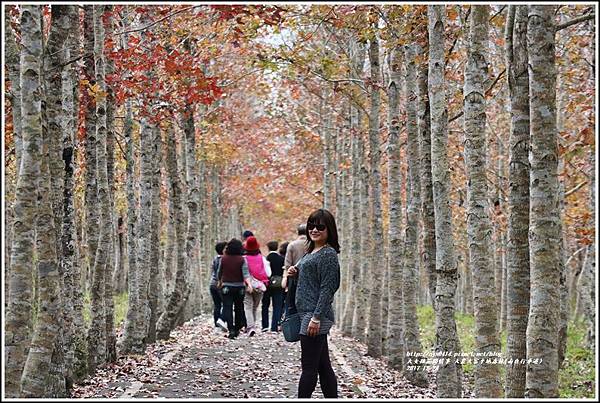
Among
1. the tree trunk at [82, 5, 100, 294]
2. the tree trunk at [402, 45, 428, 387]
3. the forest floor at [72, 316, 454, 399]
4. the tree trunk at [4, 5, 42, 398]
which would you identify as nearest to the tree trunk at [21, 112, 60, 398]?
the tree trunk at [4, 5, 42, 398]

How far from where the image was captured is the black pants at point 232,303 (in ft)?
57.3

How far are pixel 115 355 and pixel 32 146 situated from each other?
6819 mm

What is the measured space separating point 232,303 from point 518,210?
9951mm

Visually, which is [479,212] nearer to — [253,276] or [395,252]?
[395,252]

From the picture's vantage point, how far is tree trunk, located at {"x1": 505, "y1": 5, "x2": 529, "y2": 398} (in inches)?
336

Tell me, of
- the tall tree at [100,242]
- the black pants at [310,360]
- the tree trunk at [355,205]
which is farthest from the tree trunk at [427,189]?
the tree trunk at [355,205]

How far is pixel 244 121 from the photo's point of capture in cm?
3922

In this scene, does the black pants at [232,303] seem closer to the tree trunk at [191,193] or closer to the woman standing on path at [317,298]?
the tree trunk at [191,193]

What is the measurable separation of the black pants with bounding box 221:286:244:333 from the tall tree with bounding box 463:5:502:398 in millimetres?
9293

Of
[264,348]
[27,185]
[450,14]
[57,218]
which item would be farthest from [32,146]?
[264,348]

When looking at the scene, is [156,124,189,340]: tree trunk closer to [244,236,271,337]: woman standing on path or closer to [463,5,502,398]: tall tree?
[244,236,271,337]: woman standing on path

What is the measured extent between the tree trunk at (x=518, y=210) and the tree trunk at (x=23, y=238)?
4.88 m

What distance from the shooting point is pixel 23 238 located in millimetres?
7582

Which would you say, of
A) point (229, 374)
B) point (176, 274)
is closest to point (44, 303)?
point (229, 374)
